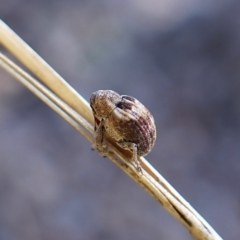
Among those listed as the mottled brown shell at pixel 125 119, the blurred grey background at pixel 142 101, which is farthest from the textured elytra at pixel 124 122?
the blurred grey background at pixel 142 101

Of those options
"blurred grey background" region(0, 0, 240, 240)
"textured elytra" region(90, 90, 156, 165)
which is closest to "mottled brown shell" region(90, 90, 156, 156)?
"textured elytra" region(90, 90, 156, 165)

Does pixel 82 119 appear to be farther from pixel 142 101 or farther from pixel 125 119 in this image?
pixel 142 101

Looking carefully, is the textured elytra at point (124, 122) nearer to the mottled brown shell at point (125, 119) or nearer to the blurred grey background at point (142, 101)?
the mottled brown shell at point (125, 119)

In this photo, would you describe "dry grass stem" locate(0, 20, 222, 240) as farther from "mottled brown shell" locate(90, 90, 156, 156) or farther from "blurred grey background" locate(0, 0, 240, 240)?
"blurred grey background" locate(0, 0, 240, 240)

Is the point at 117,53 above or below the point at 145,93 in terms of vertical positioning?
above

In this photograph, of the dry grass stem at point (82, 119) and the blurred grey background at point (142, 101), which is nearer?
the dry grass stem at point (82, 119)

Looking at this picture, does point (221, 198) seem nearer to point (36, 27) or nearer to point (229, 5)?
point (229, 5)

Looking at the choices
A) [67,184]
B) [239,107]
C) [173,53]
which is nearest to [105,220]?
[67,184]
